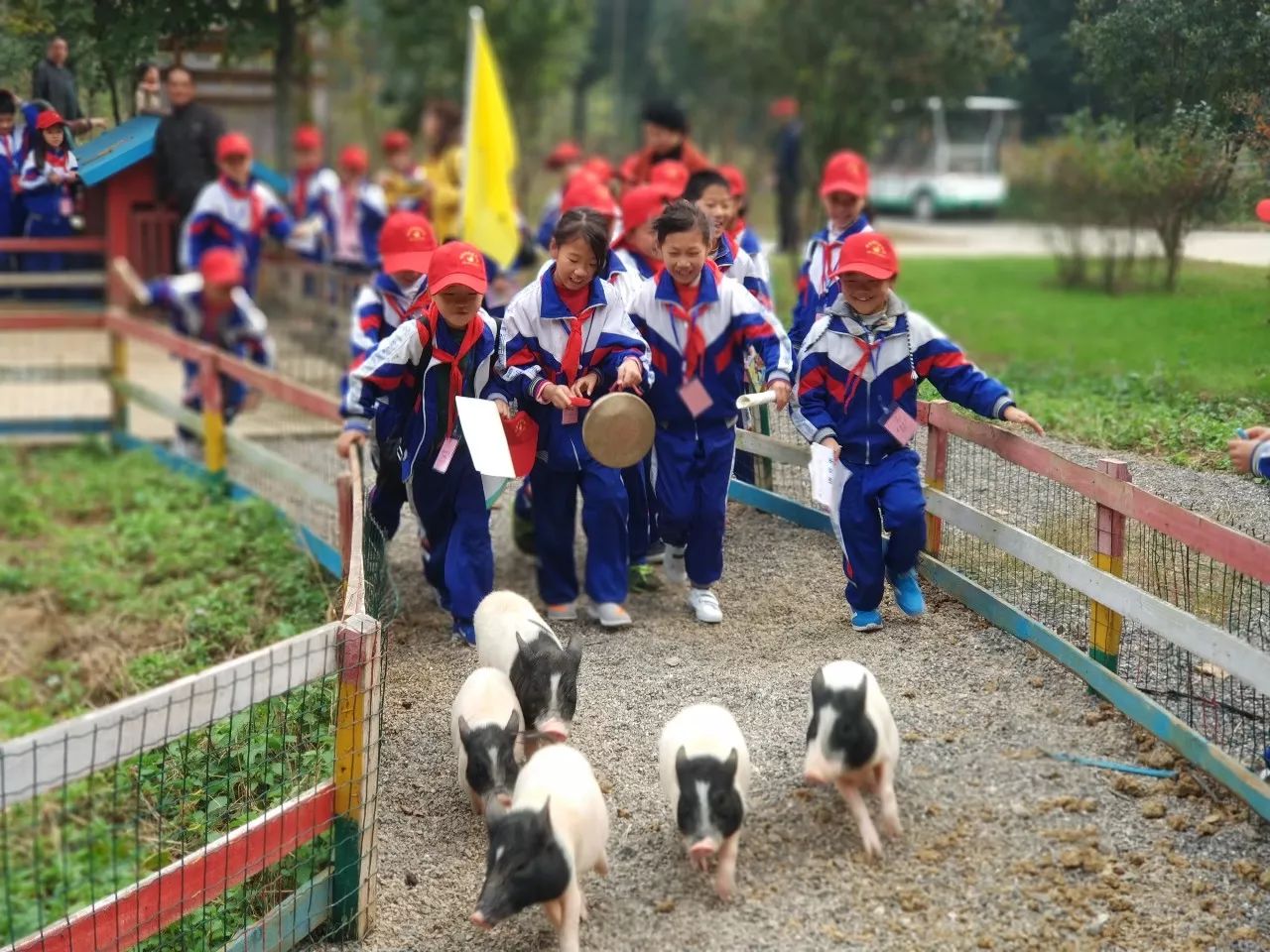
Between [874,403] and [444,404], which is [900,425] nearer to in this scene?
[874,403]

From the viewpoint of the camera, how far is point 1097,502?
225 inches

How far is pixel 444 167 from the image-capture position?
49.8 ft

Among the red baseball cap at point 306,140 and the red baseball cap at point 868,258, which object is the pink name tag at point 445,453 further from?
the red baseball cap at point 306,140

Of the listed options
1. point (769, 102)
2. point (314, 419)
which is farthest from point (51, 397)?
point (769, 102)

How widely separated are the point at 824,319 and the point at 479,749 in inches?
91.1

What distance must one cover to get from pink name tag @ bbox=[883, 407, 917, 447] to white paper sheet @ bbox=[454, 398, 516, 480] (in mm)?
1509

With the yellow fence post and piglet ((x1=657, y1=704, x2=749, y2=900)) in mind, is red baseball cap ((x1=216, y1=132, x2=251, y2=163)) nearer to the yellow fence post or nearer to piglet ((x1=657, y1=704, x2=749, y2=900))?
the yellow fence post

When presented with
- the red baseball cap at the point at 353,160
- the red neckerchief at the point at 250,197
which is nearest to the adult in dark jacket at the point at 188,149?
the red neckerchief at the point at 250,197

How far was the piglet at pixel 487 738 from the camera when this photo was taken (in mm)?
5203

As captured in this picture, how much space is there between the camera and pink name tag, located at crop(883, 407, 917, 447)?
634 centimetres

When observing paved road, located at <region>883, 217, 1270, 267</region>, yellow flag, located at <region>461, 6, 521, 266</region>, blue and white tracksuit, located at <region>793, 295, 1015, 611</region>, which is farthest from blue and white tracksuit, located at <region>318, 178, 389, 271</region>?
blue and white tracksuit, located at <region>793, 295, 1015, 611</region>

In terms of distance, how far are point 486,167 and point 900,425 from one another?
7488 millimetres

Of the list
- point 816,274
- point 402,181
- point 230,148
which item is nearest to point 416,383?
point 816,274

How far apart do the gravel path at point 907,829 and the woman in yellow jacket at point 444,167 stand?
354 inches
